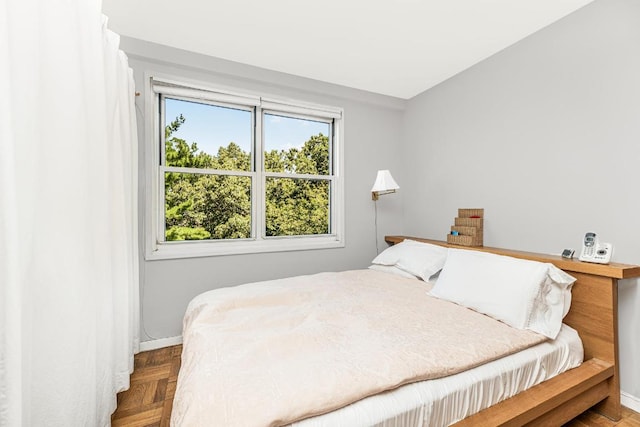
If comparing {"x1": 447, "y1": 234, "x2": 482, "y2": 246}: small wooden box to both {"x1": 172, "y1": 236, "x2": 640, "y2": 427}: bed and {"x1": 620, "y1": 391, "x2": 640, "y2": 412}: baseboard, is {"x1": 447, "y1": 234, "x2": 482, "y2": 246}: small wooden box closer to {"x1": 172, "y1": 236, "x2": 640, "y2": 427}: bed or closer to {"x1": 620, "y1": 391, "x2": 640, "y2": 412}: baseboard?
{"x1": 172, "y1": 236, "x2": 640, "y2": 427}: bed

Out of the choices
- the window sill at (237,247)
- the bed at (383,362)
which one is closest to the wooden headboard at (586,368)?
the bed at (383,362)

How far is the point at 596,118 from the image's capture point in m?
1.81

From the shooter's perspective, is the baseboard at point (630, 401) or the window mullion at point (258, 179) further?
the window mullion at point (258, 179)

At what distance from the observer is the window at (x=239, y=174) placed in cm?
253

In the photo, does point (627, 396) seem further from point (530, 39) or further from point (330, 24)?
point (330, 24)

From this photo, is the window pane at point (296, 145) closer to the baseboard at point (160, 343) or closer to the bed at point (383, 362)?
the bed at point (383, 362)

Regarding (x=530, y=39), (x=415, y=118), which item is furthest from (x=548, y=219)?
(x=415, y=118)

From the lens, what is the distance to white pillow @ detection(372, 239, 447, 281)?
7.84ft

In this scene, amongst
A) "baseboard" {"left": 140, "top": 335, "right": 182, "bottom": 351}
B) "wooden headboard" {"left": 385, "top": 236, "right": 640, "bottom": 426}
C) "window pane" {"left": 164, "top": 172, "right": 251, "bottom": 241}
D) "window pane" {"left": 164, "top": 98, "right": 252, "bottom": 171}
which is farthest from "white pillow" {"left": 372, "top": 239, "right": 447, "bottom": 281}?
"baseboard" {"left": 140, "top": 335, "right": 182, "bottom": 351}

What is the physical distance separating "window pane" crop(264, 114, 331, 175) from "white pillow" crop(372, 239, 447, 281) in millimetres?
1190

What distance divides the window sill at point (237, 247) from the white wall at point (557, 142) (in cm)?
129

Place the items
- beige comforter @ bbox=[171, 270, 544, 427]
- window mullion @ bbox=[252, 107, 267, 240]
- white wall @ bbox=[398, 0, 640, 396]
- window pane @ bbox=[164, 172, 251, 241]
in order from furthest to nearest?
1. window mullion @ bbox=[252, 107, 267, 240]
2. window pane @ bbox=[164, 172, 251, 241]
3. white wall @ bbox=[398, 0, 640, 396]
4. beige comforter @ bbox=[171, 270, 544, 427]

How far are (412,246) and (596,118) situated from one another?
1565 mm

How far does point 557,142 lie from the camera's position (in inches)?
78.8
